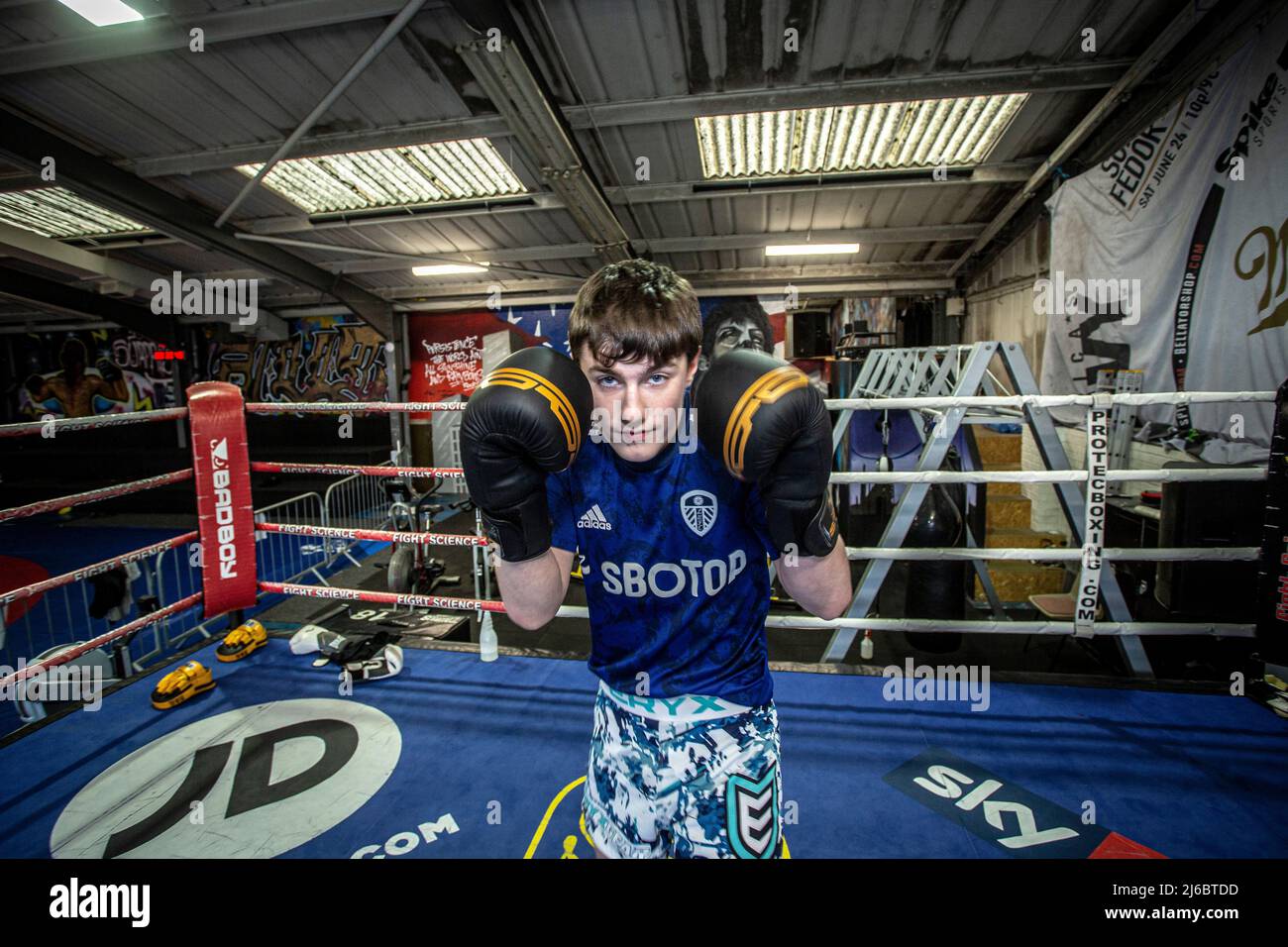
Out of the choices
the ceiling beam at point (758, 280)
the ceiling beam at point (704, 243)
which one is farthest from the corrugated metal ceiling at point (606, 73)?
the ceiling beam at point (758, 280)

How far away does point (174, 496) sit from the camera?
1059cm

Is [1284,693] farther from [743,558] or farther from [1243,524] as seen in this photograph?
[743,558]

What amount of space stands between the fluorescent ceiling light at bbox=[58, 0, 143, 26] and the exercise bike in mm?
3726

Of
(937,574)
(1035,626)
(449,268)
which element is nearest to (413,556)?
(937,574)

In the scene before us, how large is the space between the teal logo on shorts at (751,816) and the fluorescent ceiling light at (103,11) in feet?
17.1

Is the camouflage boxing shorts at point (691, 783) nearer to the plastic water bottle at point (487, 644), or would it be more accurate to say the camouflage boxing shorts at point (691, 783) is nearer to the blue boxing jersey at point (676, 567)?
the blue boxing jersey at point (676, 567)

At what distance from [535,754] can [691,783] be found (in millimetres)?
1389

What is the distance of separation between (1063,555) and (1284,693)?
110 centimetres

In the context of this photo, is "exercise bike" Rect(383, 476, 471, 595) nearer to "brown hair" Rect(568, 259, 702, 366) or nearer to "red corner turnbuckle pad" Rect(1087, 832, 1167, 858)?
"brown hair" Rect(568, 259, 702, 366)

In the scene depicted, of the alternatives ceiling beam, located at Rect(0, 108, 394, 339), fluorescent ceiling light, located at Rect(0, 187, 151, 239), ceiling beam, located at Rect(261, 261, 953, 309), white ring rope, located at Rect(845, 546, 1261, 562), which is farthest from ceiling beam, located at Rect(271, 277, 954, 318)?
white ring rope, located at Rect(845, 546, 1261, 562)

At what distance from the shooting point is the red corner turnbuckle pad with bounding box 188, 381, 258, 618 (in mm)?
2938

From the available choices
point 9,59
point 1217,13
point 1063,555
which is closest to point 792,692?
point 1063,555

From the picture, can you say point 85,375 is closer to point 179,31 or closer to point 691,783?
point 179,31

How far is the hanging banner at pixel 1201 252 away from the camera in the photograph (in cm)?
288
